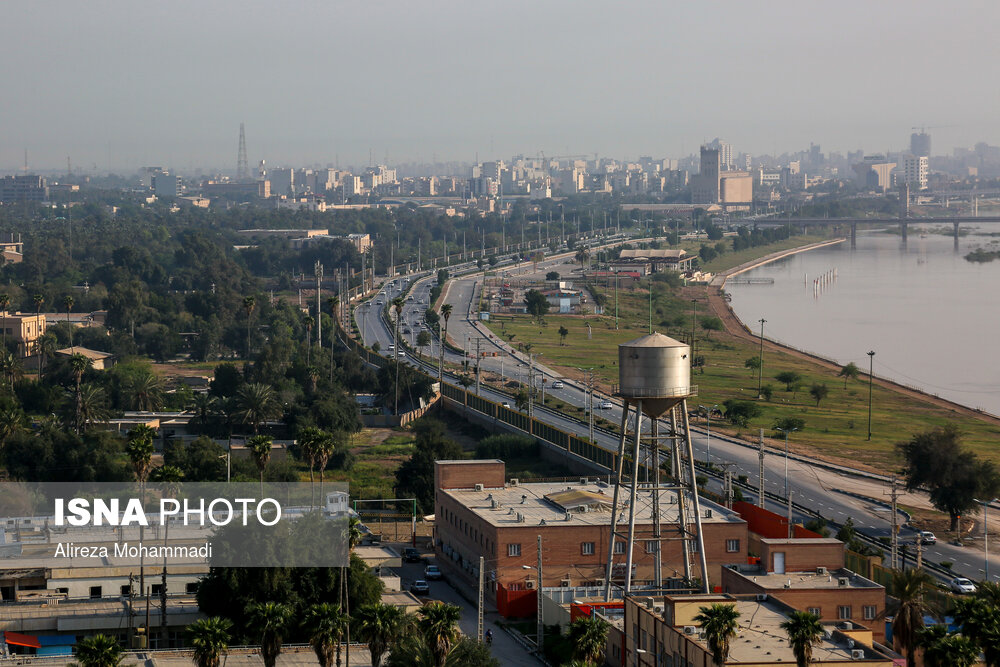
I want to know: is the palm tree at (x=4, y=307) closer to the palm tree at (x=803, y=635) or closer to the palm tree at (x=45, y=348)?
the palm tree at (x=45, y=348)

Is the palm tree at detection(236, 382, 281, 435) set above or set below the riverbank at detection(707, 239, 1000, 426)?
above

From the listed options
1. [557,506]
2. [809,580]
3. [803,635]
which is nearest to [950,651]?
[803,635]

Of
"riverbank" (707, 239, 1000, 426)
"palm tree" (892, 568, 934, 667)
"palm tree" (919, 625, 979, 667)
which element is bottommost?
"riverbank" (707, 239, 1000, 426)

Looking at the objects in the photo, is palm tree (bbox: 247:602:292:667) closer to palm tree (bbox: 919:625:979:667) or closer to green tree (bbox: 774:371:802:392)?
palm tree (bbox: 919:625:979:667)

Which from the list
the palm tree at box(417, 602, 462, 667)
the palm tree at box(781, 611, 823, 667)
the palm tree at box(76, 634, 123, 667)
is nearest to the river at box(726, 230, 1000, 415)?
the palm tree at box(781, 611, 823, 667)

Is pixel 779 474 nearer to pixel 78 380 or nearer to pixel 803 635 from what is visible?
pixel 78 380

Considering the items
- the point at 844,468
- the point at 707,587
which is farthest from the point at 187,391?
the point at 707,587
